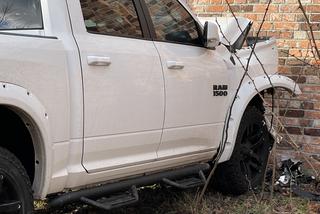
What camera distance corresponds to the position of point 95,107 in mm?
3900

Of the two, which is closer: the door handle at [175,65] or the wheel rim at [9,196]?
the wheel rim at [9,196]

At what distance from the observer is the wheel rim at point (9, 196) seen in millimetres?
3426

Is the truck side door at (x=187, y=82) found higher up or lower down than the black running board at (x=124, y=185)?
higher up

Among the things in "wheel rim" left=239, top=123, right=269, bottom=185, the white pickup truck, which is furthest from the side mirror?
"wheel rim" left=239, top=123, right=269, bottom=185

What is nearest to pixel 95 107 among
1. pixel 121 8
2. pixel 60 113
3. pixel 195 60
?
pixel 60 113

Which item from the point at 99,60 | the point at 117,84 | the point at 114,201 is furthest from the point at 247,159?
the point at 99,60

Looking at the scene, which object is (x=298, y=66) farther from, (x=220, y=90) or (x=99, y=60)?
(x=99, y=60)

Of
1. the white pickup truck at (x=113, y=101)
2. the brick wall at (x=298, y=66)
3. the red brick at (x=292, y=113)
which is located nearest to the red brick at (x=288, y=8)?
the brick wall at (x=298, y=66)

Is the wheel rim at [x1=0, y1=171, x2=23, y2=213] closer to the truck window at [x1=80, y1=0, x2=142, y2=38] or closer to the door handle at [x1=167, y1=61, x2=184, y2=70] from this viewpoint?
the truck window at [x1=80, y1=0, x2=142, y2=38]

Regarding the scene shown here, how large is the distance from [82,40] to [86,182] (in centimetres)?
96

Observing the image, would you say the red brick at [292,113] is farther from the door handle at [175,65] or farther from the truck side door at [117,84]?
the truck side door at [117,84]

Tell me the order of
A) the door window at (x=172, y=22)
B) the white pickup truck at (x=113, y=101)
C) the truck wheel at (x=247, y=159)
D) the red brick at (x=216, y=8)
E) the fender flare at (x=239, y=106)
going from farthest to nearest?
the red brick at (x=216, y=8)
the truck wheel at (x=247, y=159)
the fender flare at (x=239, y=106)
the door window at (x=172, y=22)
the white pickup truck at (x=113, y=101)

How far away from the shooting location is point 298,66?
670 cm

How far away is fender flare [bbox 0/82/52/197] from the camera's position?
3346mm
